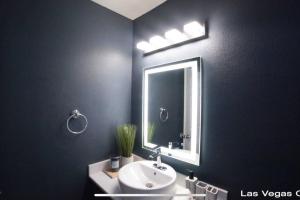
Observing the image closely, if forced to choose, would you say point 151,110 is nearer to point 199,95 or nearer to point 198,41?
point 199,95

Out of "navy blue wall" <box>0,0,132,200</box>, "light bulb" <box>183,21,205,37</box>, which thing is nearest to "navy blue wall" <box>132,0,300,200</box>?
"light bulb" <box>183,21,205,37</box>

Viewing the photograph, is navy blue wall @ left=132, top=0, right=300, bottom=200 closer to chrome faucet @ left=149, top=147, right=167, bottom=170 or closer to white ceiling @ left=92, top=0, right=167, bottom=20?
chrome faucet @ left=149, top=147, right=167, bottom=170

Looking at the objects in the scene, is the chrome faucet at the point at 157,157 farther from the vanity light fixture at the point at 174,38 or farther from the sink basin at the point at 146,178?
the vanity light fixture at the point at 174,38

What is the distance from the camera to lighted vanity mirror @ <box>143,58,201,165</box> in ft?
4.19

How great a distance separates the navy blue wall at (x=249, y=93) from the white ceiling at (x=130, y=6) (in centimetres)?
40

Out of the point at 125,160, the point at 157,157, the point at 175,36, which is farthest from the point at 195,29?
the point at 125,160

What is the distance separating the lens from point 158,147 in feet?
4.95

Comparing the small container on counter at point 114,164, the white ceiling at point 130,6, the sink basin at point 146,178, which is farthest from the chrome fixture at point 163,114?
the white ceiling at point 130,6

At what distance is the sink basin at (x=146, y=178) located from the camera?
1068 mm

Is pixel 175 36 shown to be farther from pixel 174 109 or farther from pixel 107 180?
pixel 107 180

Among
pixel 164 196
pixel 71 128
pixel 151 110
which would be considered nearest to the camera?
pixel 164 196

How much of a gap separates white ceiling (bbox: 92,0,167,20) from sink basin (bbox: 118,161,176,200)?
4.94ft

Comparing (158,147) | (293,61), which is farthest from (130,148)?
(293,61)

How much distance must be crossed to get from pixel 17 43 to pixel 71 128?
75 centimetres
